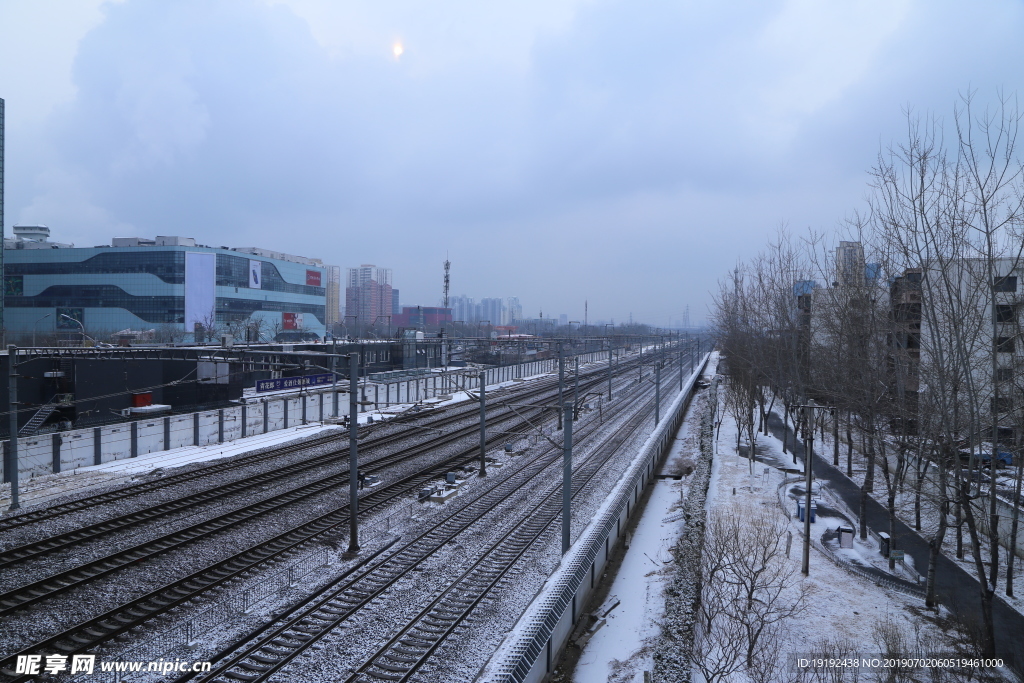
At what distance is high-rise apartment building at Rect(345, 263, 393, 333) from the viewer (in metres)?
153

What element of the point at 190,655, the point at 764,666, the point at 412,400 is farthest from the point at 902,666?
the point at 412,400

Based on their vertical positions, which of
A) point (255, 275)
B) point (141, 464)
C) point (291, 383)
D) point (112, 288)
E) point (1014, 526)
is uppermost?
point (255, 275)

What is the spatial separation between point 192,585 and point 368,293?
155 m

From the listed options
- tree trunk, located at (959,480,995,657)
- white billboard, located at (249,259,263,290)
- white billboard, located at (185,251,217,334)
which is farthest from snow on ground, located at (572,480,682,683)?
white billboard, located at (249,259,263,290)

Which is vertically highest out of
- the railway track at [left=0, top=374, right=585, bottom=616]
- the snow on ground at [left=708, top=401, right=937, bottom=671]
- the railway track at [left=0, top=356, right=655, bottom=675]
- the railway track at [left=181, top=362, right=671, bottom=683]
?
the railway track at [left=0, top=374, right=585, bottom=616]

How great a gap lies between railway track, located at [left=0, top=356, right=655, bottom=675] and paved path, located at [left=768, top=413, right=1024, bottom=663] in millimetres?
12935

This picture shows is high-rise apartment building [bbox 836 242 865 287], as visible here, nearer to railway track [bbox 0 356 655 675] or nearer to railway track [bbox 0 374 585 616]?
railway track [bbox 0 374 585 616]

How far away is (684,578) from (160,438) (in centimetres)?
1896

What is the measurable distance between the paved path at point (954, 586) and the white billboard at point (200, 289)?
66.6 m

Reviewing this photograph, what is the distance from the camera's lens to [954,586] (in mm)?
12242

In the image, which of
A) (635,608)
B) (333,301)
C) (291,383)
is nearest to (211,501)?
(635,608)

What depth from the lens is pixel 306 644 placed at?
28.0 feet

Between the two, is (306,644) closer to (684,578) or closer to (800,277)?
(684,578)

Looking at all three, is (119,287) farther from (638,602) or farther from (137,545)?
(638,602)
